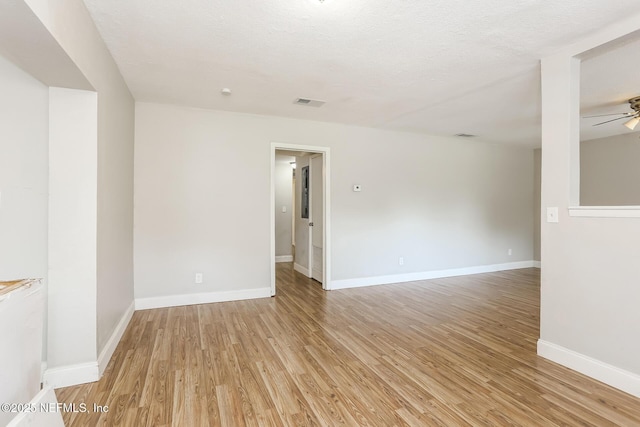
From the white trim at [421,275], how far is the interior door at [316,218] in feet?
1.62

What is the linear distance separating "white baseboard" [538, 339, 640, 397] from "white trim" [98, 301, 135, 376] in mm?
3337

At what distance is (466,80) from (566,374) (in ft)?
8.46

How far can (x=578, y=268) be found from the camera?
2293 mm

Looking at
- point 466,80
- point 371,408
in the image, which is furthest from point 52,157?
point 466,80

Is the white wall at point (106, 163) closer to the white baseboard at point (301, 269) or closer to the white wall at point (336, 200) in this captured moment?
the white wall at point (336, 200)

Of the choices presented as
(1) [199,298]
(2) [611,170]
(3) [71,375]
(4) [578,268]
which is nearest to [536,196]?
(2) [611,170]

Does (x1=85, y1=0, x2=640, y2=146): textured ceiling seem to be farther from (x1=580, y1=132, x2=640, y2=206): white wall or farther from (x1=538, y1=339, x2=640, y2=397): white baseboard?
(x1=580, y1=132, x2=640, y2=206): white wall

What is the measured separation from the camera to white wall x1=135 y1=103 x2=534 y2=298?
3.71 metres

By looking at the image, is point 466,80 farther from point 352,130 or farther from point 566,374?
point 566,374

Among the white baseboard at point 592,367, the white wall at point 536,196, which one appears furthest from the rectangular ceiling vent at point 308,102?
the white wall at point 536,196

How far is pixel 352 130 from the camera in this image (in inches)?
185

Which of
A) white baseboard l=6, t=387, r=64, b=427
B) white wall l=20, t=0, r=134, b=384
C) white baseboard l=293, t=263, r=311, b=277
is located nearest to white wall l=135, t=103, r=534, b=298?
white wall l=20, t=0, r=134, b=384

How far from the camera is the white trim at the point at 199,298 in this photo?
3652 mm

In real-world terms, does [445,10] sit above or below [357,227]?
above
